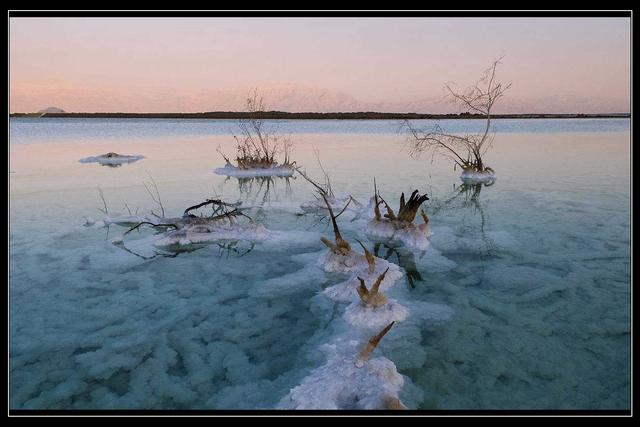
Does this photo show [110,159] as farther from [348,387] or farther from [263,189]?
[348,387]

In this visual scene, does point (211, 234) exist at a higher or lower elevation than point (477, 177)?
higher

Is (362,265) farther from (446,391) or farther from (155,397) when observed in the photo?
(155,397)

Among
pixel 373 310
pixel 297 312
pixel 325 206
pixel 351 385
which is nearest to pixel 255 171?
pixel 325 206

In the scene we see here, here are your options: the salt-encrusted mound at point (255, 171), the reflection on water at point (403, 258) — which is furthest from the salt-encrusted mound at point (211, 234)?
the salt-encrusted mound at point (255, 171)

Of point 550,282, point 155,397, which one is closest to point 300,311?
point 155,397

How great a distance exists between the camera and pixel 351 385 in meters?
4.52

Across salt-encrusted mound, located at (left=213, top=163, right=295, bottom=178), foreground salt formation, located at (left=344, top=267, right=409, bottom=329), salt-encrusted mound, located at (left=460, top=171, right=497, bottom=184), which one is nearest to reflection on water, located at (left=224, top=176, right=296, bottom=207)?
Result: salt-encrusted mound, located at (left=213, top=163, right=295, bottom=178)

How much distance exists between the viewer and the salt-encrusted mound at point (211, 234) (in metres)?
9.44

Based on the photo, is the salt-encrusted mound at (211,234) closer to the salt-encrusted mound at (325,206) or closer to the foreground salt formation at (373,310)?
the salt-encrusted mound at (325,206)

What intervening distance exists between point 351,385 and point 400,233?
18.2 ft

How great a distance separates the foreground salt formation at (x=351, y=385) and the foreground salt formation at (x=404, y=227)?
455 cm

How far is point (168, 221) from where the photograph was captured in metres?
10.5

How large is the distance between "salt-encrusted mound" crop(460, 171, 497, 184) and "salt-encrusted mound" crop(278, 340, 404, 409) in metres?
13.9
